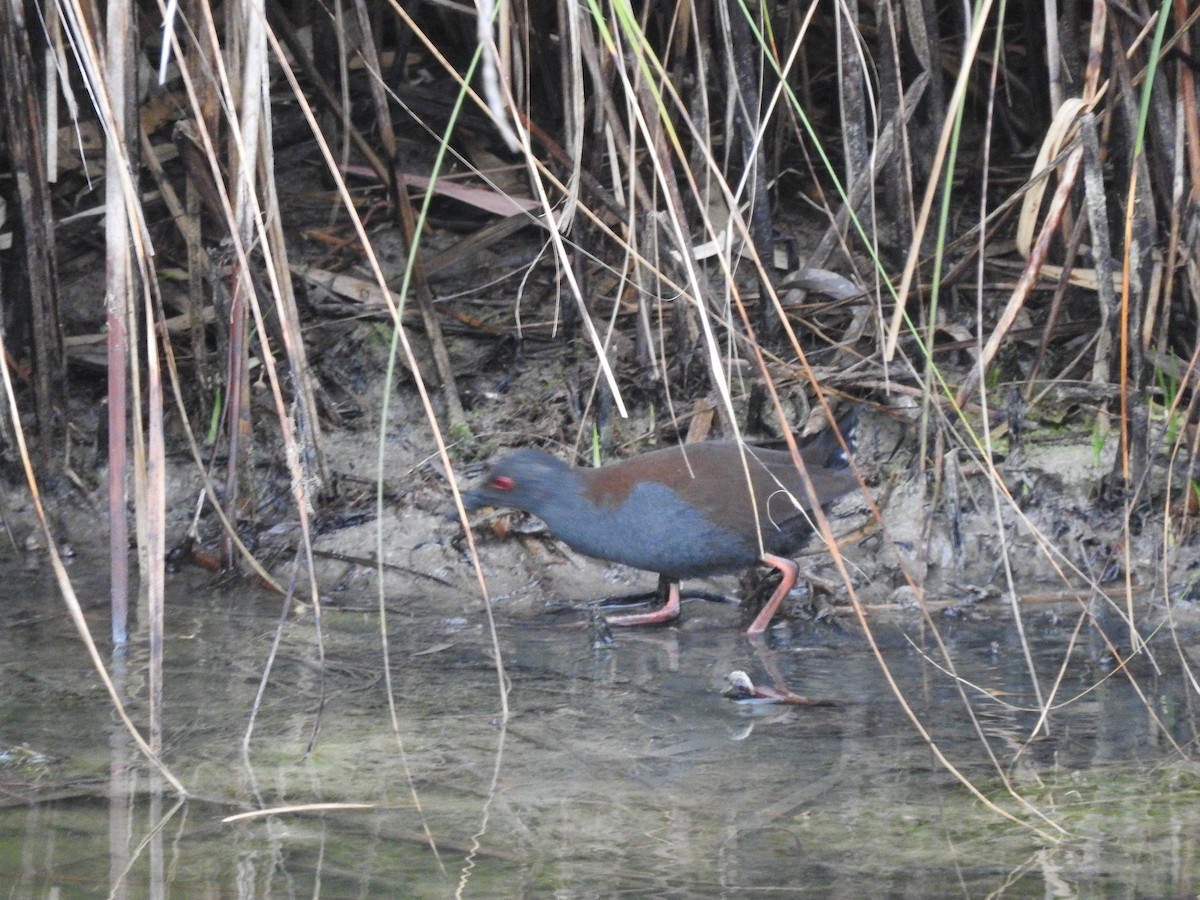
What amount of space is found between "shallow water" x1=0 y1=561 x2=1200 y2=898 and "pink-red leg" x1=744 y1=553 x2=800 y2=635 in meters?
0.22

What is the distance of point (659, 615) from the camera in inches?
192

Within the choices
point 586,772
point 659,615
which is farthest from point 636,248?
point 586,772

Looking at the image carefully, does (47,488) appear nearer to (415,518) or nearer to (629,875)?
(415,518)

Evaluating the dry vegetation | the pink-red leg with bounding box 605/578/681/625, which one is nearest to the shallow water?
the pink-red leg with bounding box 605/578/681/625

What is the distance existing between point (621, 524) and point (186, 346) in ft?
6.96

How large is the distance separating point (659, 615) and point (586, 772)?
167 centimetres

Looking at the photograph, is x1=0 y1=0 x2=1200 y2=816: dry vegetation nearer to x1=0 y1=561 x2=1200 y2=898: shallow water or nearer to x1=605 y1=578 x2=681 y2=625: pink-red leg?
x1=0 y1=561 x2=1200 y2=898: shallow water

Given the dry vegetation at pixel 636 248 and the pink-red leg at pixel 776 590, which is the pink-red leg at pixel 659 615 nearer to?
the pink-red leg at pixel 776 590

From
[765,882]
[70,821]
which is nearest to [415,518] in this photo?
[70,821]

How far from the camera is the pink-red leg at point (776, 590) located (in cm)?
474

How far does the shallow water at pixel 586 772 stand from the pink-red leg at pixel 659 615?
21 cm

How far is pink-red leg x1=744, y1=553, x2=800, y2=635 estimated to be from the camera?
474 cm

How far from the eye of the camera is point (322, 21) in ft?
18.4

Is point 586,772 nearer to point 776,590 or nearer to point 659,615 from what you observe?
point 659,615
